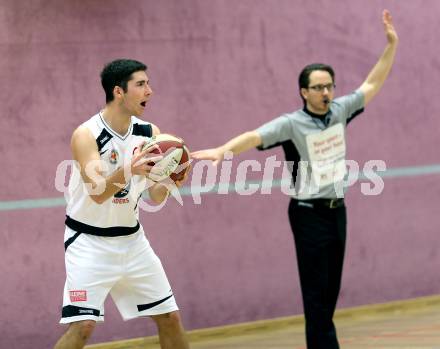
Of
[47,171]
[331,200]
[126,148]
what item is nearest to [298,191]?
[331,200]

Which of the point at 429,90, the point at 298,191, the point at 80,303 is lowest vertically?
the point at 80,303

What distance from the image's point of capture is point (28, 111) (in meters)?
8.10

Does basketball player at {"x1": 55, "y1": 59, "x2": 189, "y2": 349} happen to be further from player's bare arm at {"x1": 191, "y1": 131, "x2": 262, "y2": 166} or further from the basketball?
player's bare arm at {"x1": 191, "y1": 131, "x2": 262, "y2": 166}

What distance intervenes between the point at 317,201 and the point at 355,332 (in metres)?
2.49

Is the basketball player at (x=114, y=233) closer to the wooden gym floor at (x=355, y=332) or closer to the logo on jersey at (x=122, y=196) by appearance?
the logo on jersey at (x=122, y=196)

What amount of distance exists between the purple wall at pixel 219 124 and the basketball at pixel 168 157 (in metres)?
2.18

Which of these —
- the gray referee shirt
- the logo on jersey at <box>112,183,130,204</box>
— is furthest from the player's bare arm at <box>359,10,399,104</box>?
the logo on jersey at <box>112,183,130,204</box>

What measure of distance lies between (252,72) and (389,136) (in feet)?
5.38

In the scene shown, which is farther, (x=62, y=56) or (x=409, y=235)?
(x=409, y=235)

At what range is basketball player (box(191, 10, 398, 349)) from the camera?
6.97m

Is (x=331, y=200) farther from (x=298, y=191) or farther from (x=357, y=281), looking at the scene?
Result: (x=357, y=281)

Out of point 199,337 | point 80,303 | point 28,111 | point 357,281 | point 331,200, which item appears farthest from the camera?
point 357,281

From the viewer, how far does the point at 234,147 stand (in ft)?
21.7

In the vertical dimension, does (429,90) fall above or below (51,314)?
above
